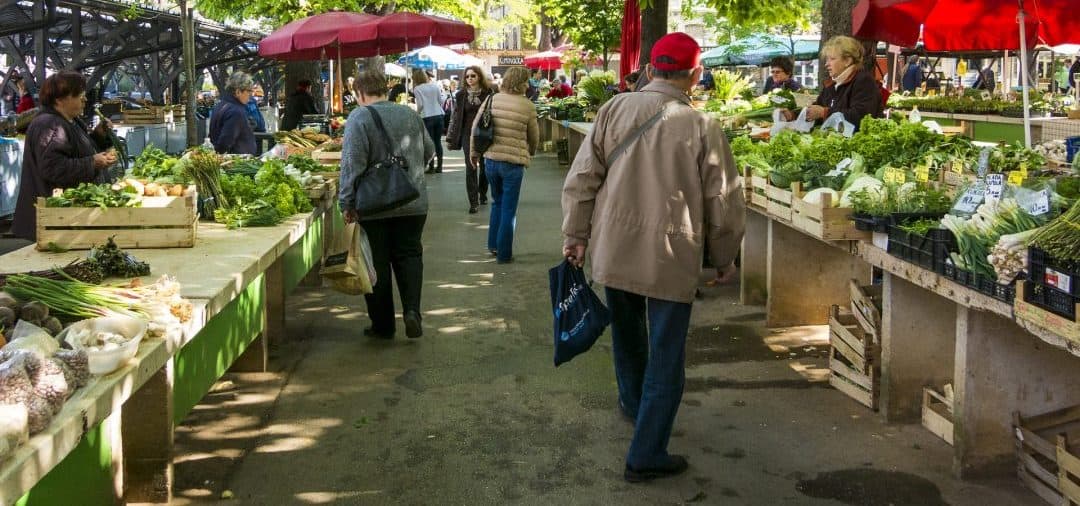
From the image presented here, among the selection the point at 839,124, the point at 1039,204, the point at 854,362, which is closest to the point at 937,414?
the point at 854,362

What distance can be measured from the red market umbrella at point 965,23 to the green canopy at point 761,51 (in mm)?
16960

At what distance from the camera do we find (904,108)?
17.4 m

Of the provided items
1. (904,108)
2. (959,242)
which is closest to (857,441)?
(959,242)

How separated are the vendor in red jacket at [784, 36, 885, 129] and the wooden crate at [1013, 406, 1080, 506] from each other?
3.64 meters

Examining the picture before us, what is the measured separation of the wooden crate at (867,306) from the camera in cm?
597

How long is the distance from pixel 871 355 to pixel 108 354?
379 cm

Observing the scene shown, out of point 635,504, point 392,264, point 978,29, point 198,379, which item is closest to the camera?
point 635,504

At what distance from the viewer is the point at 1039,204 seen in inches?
180

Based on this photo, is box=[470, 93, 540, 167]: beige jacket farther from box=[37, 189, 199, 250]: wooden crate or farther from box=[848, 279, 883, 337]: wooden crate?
box=[37, 189, 199, 250]: wooden crate

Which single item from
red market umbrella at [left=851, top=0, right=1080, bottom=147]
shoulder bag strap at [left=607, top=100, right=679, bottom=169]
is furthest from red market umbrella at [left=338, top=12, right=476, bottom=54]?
shoulder bag strap at [left=607, top=100, right=679, bottom=169]

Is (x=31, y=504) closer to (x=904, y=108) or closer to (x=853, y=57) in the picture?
(x=853, y=57)

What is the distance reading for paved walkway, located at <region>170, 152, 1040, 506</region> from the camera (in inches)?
187

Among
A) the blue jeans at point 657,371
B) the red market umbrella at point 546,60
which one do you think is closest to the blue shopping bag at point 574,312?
the blue jeans at point 657,371

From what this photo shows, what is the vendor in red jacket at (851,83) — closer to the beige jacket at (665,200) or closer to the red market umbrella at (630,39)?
the beige jacket at (665,200)
